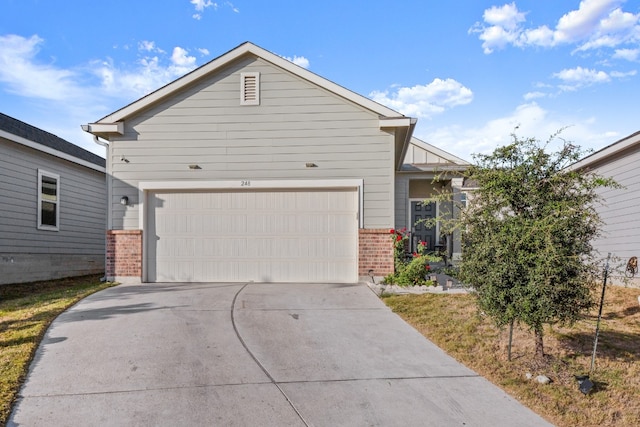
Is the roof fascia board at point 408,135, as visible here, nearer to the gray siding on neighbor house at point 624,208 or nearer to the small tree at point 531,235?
the gray siding on neighbor house at point 624,208

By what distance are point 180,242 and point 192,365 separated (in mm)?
5574

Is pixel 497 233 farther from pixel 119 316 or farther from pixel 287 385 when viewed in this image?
pixel 119 316

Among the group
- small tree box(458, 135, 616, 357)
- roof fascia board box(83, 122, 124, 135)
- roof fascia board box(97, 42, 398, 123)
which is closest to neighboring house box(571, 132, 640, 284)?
small tree box(458, 135, 616, 357)

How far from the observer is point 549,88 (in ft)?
35.2

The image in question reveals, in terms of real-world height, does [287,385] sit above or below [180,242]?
below

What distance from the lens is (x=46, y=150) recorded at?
11.5m

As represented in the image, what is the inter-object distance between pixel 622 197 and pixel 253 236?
28.0 feet

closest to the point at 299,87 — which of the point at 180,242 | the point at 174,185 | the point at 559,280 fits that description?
the point at 174,185

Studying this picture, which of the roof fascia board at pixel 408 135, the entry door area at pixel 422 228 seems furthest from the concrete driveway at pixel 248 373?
the entry door area at pixel 422 228

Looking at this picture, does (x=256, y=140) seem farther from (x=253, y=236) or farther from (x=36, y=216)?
(x=36, y=216)

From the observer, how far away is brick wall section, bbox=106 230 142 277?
9.47 m

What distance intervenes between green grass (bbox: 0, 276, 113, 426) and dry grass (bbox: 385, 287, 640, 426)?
4.52m

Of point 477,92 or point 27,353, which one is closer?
point 27,353

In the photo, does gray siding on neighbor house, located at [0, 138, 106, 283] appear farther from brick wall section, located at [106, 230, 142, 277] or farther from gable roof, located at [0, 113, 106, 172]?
brick wall section, located at [106, 230, 142, 277]
